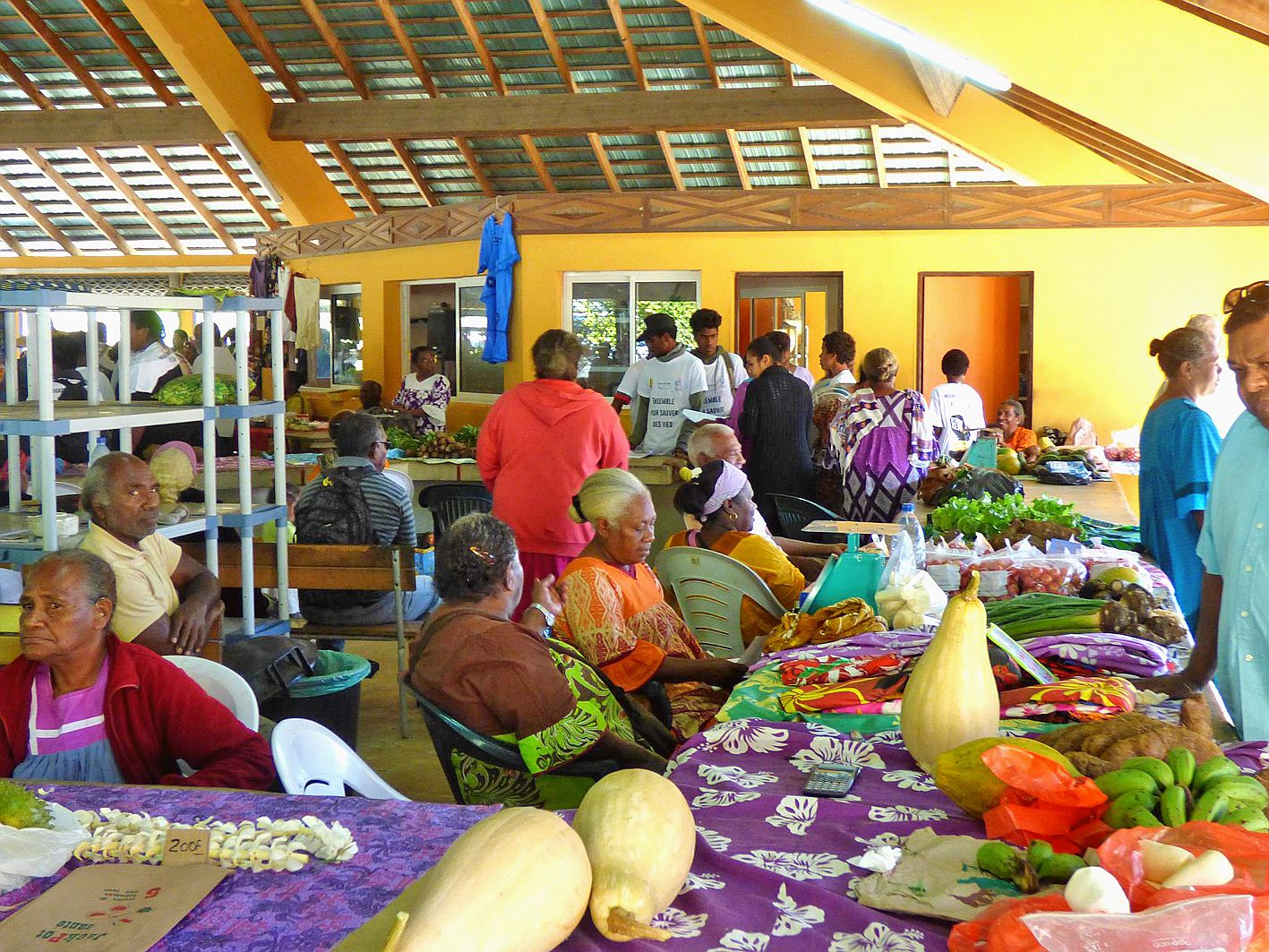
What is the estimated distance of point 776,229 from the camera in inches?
433

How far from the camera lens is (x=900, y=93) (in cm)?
1031

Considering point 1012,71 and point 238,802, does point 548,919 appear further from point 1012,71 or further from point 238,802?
point 1012,71

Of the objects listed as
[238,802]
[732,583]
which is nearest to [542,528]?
[732,583]

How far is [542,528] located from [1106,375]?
7740 mm

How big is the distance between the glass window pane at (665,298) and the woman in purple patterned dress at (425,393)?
1.99 meters

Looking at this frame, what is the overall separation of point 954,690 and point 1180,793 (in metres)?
0.45

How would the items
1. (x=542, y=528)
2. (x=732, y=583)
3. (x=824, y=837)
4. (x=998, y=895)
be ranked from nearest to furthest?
(x=998, y=895)
(x=824, y=837)
(x=732, y=583)
(x=542, y=528)

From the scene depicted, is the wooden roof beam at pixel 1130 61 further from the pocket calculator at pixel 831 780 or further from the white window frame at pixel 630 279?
the pocket calculator at pixel 831 780

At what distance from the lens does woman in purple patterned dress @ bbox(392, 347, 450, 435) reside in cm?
1111

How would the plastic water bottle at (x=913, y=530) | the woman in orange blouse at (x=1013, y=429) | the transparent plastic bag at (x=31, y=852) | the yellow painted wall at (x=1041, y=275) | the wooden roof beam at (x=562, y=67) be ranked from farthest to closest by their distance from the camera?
1. the wooden roof beam at (x=562, y=67)
2. the yellow painted wall at (x=1041, y=275)
3. the woman in orange blouse at (x=1013, y=429)
4. the plastic water bottle at (x=913, y=530)
5. the transparent plastic bag at (x=31, y=852)

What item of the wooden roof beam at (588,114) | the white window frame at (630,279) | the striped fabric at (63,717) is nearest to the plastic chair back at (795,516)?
the striped fabric at (63,717)

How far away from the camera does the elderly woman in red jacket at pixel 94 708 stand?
256cm


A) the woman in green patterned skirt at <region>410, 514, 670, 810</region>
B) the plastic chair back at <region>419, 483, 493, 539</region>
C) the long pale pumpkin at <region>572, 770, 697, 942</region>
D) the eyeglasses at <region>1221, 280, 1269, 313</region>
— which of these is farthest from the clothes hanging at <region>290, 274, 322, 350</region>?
the long pale pumpkin at <region>572, 770, 697, 942</region>

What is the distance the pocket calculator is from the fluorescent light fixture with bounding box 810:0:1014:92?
5.62 m
